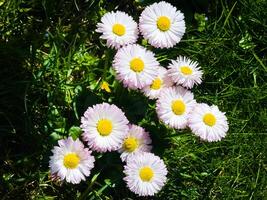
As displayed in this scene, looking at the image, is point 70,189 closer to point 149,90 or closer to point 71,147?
point 71,147

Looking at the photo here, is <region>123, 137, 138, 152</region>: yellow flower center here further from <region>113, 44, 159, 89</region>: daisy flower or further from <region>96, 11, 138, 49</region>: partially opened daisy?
<region>96, 11, 138, 49</region>: partially opened daisy

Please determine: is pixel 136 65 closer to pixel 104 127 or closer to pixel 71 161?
pixel 104 127

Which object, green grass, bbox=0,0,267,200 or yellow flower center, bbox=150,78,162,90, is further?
green grass, bbox=0,0,267,200

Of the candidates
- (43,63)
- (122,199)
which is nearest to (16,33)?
(43,63)

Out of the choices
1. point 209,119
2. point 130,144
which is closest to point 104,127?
point 130,144

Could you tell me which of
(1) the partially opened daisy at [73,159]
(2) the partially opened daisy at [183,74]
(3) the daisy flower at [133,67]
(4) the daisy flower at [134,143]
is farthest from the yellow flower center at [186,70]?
(1) the partially opened daisy at [73,159]

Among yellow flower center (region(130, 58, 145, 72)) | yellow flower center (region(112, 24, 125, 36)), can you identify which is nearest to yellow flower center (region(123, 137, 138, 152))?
yellow flower center (region(130, 58, 145, 72))
